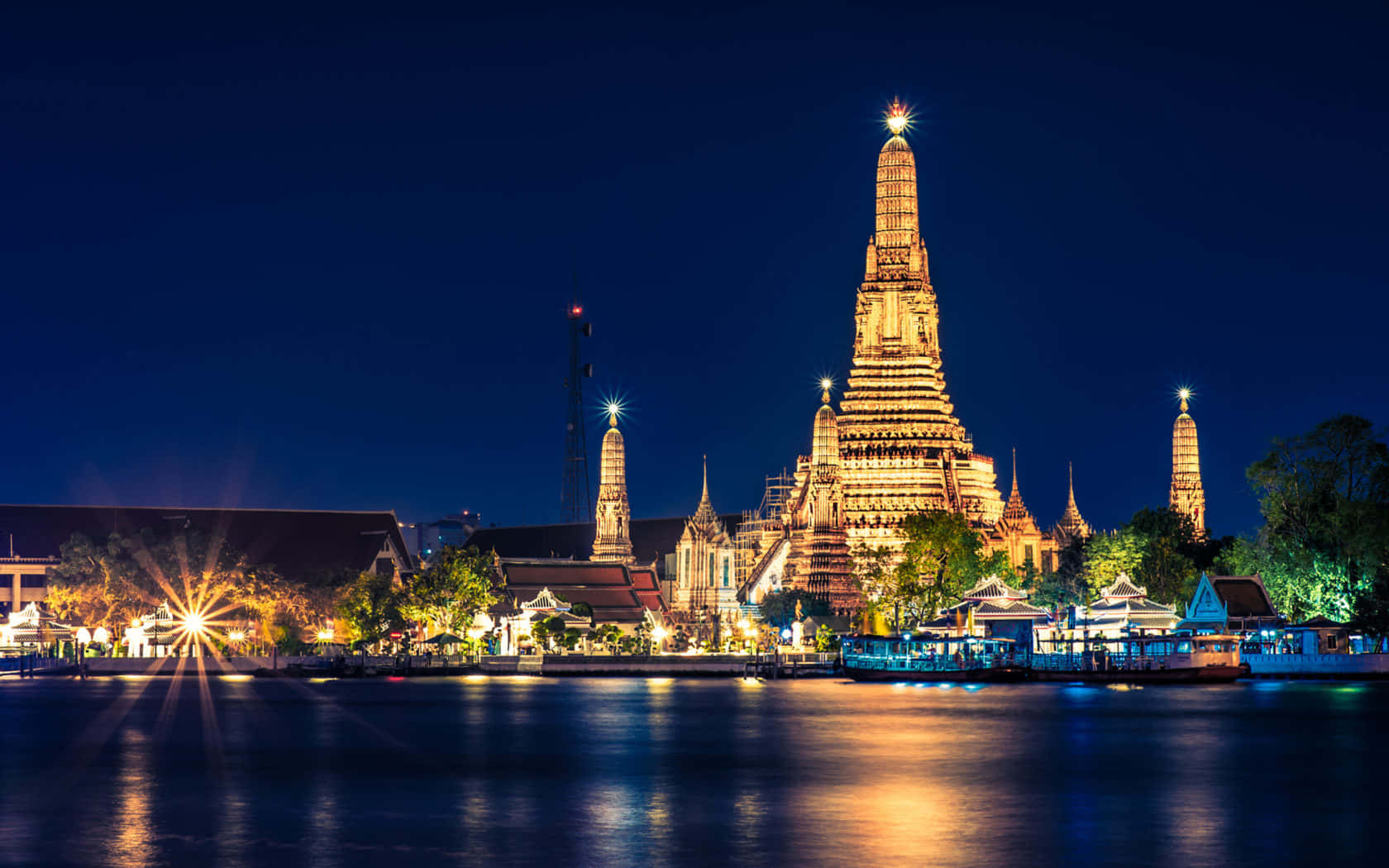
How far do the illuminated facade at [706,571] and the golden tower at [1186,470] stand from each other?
101ft

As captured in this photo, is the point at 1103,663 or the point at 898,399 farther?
the point at 898,399

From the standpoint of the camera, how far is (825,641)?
117000mm

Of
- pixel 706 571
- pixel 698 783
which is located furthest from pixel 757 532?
pixel 698 783

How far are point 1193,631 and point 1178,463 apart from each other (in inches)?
1925

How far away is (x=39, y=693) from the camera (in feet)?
273

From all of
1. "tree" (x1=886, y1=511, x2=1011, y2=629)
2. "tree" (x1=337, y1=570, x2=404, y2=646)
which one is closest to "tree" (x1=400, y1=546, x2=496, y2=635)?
"tree" (x1=337, y1=570, x2=404, y2=646)

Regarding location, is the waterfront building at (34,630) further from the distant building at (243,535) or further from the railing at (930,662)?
the railing at (930,662)

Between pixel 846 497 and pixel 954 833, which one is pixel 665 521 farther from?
pixel 954 833

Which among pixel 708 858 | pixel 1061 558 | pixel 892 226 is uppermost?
pixel 892 226

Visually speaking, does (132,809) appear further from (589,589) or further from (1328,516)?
(589,589)

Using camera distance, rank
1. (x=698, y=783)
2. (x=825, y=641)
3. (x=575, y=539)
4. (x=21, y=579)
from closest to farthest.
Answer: (x=698, y=783) < (x=825, y=641) < (x=21, y=579) < (x=575, y=539)

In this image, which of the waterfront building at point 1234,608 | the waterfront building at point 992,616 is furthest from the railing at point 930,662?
the waterfront building at point 1234,608

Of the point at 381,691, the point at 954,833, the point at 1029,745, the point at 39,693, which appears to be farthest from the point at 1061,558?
the point at 954,833

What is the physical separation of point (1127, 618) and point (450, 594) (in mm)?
34963
